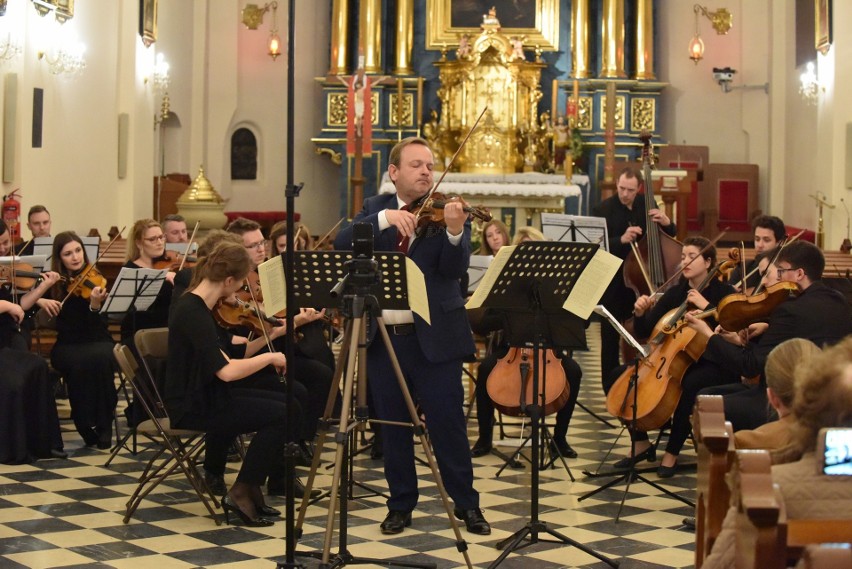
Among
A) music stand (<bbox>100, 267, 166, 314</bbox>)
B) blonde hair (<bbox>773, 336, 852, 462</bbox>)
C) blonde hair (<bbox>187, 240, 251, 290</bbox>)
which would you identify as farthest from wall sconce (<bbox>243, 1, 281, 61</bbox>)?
blonde hair (<bbox>773, 336, 852, 462</bbox>)

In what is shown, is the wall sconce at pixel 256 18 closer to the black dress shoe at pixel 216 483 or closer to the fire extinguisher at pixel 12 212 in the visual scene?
the fire extinguisher at pixel 12 212

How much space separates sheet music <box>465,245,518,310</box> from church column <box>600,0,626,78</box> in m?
13.7

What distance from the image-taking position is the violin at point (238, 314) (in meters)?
6.68

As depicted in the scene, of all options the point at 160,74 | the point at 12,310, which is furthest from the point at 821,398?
the point at 160,74

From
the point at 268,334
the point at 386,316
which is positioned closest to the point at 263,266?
the point at 386,316

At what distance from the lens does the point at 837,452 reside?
2.91 meters

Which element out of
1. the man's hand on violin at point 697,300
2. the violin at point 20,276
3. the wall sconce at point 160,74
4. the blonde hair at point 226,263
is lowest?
the man's hand on violin at point 697,300

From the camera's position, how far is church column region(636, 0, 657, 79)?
18.8 meters

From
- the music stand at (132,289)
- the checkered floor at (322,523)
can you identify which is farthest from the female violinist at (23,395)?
the music stand at (132,289)

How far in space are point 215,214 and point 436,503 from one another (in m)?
10.2

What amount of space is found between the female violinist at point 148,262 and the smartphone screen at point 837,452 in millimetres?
5680

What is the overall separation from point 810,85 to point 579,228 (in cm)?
911

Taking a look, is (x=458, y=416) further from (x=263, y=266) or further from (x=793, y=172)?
(x=793, y=172)

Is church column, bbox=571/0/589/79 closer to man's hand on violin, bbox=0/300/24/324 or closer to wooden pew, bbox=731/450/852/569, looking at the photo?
man's hand on violin, bbox=0/300/24/324
